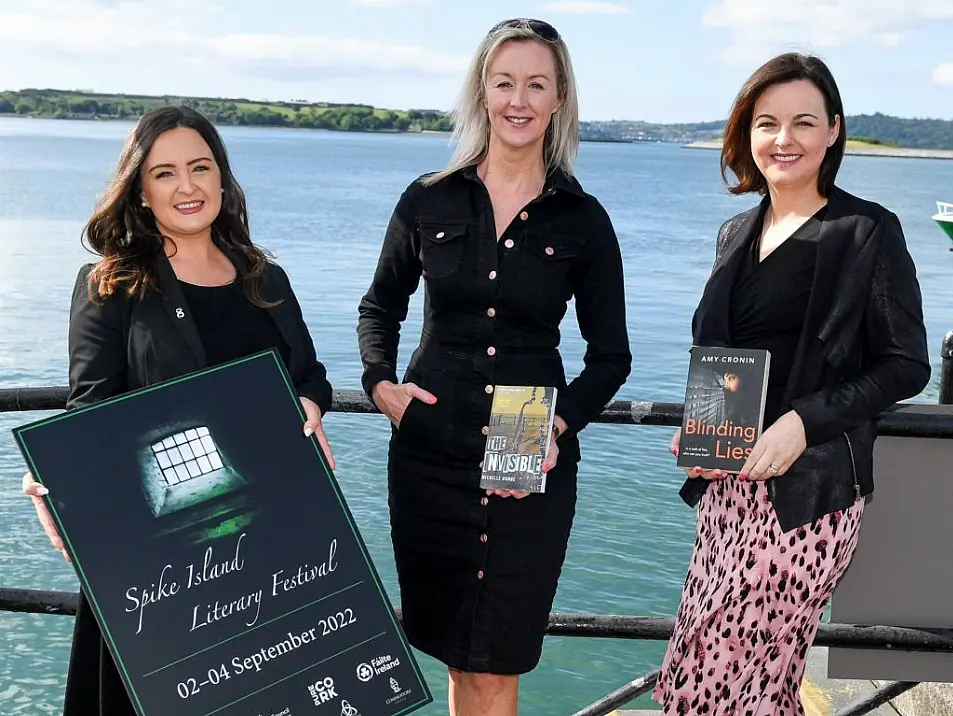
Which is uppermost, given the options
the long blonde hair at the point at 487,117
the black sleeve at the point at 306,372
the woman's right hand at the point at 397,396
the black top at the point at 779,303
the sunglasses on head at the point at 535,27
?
the sunglasses on head at the point at 535,27

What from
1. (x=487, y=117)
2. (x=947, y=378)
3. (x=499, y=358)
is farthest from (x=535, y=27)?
(x=947, y=378)

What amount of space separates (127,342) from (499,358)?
89cm

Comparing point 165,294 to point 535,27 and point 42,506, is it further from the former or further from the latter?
point 535,27

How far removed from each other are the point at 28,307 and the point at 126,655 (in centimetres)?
2041

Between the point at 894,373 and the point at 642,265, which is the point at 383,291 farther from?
the point at 642,265

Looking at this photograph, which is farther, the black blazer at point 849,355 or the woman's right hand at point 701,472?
the woman's right hand at point 701,472

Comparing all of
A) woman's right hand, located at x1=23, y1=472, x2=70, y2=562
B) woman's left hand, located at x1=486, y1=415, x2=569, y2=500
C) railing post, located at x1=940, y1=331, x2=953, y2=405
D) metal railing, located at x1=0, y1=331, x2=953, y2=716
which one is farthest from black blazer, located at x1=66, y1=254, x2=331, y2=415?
railing post, located at x1=940, y1=331, x2=953, y2=405

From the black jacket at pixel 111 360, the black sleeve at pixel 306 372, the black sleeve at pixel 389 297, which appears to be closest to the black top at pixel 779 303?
the black sleeve at pixel 389 297

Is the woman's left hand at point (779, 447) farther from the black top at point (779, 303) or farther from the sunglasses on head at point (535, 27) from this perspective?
the sunglasses on head at point (535, 27)

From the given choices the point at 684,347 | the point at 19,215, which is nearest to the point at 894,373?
the point at 684,347

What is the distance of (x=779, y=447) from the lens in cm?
254

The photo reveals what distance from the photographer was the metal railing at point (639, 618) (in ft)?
9.66

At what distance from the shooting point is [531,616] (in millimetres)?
2855

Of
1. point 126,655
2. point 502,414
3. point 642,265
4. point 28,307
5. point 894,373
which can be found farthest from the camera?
point 642,265
